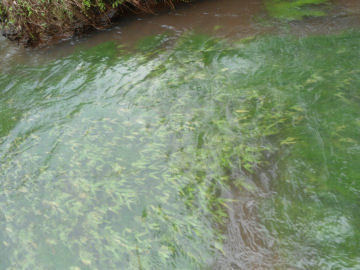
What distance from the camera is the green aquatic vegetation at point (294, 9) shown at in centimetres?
823

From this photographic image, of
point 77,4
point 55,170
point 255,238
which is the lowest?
point 255,238

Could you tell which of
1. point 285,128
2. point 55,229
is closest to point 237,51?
point 285,128

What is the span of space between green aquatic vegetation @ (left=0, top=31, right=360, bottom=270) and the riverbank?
3495mm

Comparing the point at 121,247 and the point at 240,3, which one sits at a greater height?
the point at 240,3

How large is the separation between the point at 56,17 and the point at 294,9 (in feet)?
25.0

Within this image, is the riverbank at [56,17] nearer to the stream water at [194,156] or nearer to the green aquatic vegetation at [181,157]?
the stream water at [194,156]

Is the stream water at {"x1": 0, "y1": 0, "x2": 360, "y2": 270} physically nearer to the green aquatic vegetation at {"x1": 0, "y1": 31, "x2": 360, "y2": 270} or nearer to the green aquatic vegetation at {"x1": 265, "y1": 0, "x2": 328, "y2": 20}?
the green aquatic vegetation at {"x1": 0, "y1": 31, "x2": 360, "y2": 270}

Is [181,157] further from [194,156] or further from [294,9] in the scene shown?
[294,9]

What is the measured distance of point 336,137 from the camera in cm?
408

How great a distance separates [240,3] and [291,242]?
29.1 feet

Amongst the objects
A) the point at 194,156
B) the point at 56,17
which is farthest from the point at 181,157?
the point at 56,17

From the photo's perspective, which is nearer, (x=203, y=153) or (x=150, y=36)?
(x=203, y=153)

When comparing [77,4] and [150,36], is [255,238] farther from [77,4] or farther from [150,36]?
[77,4]

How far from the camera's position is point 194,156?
4355mm
